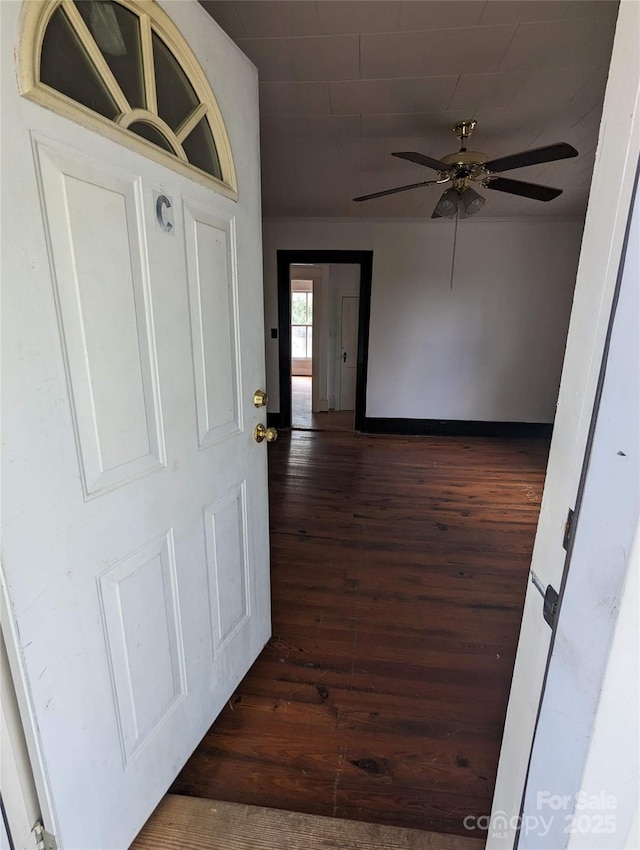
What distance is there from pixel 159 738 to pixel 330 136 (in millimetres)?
3055

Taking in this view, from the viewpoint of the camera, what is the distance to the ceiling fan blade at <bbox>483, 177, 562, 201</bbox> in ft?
8.68

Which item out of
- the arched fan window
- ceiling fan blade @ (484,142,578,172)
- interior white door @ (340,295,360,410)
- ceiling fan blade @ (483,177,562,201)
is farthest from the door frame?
the arched fan window

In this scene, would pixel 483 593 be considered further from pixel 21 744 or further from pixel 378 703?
pixel 21 744

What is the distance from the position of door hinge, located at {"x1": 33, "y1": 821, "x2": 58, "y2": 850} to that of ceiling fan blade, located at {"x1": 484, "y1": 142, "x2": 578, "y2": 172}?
9.82 feet

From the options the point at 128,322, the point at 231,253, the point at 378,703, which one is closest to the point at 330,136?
the point at 231,253

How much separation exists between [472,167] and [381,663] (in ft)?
8.92

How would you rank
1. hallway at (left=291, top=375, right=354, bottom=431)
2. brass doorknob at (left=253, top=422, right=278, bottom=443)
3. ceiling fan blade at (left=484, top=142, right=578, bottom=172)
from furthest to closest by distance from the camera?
hallway at (left=291, top=375, right=354, bottom=431)
ceiling fan blade at (left=484, top=142, right=578, bottom=172)
brass doorknob at (left=253, top=422, right=278, bottom=443)

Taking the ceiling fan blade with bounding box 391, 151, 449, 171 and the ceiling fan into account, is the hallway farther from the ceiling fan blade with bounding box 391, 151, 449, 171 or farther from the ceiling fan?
the ceiling fan blade with bounding box 391, 151, 449, 171

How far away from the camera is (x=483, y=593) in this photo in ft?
7.16

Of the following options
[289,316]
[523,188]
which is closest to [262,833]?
[523,188]

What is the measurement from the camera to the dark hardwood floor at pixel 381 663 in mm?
1263

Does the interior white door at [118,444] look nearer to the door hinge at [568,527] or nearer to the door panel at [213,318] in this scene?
the door panel at [213,318]

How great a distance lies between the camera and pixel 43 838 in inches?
32.9

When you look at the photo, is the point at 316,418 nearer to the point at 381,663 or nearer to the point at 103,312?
the point at 381,663
